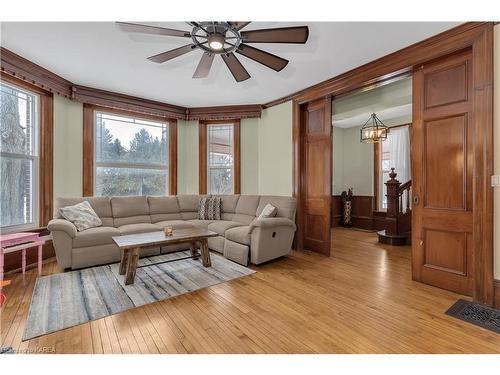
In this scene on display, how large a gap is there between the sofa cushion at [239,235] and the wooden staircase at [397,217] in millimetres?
3009

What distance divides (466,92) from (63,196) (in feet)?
18.2

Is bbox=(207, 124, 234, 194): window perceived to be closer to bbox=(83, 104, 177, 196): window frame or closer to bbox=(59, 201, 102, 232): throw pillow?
bbox=(83, 104, 177, 196): window frame

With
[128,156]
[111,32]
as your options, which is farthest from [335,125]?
[111,32]

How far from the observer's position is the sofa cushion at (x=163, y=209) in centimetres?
455

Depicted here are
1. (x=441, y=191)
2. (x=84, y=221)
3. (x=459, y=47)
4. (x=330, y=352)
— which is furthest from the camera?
(x=84, y=221)

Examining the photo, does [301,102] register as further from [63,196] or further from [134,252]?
[63,196]

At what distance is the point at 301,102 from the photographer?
427 centimetres

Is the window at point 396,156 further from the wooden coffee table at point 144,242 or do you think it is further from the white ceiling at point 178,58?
the wooden coffee table at point 144,242

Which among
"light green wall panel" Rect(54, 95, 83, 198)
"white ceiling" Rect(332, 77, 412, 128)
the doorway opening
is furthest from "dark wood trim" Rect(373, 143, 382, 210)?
"light green wall panel" Rect(54, 95, 83, 198)

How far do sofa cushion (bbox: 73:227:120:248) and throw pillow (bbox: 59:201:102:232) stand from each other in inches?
5.5

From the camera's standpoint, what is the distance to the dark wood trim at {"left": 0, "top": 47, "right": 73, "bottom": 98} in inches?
Result: 119

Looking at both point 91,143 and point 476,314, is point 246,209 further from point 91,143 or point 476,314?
point 476,314

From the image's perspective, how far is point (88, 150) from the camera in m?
4.31

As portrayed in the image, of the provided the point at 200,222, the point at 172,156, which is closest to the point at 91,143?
the point at 172,156
